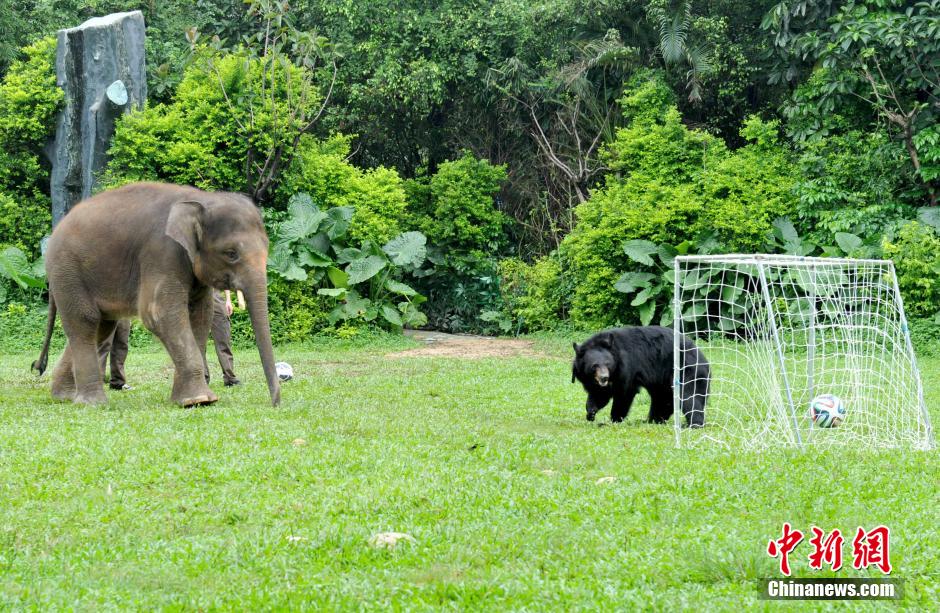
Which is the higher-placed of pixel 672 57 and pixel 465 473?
pixel 672 57

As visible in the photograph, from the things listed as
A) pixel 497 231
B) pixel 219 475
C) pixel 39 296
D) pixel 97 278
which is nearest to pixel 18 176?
pixel 39 296

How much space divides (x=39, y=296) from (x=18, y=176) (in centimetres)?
342

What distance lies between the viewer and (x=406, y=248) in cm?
2262

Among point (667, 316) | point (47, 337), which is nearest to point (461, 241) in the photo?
point (667, 316)

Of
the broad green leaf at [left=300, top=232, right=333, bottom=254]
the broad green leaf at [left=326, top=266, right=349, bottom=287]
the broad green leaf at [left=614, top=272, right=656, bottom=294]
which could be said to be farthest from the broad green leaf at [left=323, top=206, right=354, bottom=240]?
the broad green leaf at [left=614, top=272, right=656, bottom=294]

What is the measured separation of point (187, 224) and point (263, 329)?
4.37 feet

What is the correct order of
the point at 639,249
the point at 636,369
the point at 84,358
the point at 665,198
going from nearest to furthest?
1. the point at 636,369
2. the point at 84,358
3. the point at 639,249
4. the point at 665,198

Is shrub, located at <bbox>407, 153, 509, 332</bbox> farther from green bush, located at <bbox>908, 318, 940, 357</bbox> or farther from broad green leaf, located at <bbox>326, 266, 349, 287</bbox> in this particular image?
green bush, located at <bbox>908, 318, 940, 357</bbox>

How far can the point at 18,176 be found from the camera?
23.0 metres

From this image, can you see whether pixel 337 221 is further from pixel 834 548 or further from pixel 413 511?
pixel 834 548

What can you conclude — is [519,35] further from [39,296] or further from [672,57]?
[39,296]

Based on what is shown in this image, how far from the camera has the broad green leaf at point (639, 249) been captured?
67.3ft

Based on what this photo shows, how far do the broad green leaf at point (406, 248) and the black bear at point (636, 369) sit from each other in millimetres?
12819

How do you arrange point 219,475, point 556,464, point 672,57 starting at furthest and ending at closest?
point 672,57
point 556,464
point 219,475
